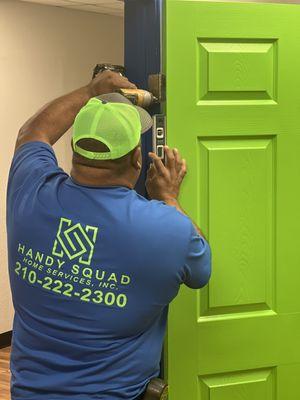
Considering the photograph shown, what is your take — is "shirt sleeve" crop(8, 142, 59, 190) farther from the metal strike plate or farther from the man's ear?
the metal strike plate

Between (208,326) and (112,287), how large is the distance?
0.67 m

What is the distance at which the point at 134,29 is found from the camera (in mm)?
2250

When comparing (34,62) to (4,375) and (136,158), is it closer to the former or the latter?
(4,375)

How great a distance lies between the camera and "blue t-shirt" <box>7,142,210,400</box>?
5.57 feet

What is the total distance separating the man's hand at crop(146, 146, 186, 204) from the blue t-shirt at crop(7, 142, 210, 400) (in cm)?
38

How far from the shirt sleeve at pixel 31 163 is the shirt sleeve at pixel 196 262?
0.42 meters

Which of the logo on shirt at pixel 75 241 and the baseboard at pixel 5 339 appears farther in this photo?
the baseboard at pixel 5 339

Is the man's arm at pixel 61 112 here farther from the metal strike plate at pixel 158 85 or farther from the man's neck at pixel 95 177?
the man's neck at pixel 95 177

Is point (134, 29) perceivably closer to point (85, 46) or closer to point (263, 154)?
point (263, 154)

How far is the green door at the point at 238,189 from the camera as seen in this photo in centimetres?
218

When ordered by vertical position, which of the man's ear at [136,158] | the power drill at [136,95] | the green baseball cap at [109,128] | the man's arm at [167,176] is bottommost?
the man's arm at [167,176]

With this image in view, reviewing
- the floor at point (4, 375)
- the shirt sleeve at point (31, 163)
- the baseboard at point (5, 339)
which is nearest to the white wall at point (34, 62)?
the baseboard at point (5, 339)

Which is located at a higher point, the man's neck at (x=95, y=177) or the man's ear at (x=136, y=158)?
the man's ear at (x=136, y=158)

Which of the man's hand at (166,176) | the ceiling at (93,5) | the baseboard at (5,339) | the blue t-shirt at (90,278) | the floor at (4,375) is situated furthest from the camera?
the ceiling at (93,5)
